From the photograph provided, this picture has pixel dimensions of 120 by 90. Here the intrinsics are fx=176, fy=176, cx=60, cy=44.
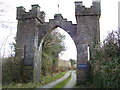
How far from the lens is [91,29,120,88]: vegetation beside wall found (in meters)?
6.02

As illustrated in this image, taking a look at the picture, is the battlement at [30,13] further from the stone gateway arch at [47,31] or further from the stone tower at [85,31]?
the stone tower at [85,31]

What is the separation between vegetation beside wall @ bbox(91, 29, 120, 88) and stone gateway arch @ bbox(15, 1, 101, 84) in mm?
3703

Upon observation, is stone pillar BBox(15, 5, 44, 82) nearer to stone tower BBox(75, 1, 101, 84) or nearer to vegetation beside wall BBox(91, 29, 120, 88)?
stone tower BBox(75, 1, 101, 84)

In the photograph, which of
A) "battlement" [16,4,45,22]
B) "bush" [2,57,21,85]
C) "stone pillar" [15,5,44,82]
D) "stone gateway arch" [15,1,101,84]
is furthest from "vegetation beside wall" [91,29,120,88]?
"battlement" [16,4,45,22]

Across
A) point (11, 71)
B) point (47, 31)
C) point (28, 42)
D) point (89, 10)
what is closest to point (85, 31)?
point (89, 10)

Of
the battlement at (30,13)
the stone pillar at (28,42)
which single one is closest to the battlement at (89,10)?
the battlement at (30,13)

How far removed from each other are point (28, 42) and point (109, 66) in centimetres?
962

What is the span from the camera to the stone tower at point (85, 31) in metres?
14.0

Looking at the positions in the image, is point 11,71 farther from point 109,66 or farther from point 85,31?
point 109,66

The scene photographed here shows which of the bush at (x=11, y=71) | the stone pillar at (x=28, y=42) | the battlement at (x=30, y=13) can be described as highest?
the battlement at (x=30, y=13)

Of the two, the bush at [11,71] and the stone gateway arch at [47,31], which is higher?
the stone gateway arch at [47,31]

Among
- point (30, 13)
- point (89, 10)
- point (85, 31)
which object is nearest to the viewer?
point (85, 31)

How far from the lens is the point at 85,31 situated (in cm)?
1452

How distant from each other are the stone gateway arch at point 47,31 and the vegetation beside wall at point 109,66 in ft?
12.1
